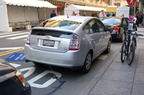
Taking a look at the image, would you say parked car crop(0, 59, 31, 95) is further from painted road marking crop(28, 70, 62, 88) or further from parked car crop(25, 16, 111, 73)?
parked car crop(25, 16, 111, 73)

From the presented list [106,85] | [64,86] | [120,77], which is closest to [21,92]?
[64,86]

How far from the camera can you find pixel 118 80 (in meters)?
4.66

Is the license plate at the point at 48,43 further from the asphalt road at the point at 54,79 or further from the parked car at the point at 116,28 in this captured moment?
the parked car at the point at 116,28

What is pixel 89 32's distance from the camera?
17.6 ft

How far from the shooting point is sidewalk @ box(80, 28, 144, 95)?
399cm

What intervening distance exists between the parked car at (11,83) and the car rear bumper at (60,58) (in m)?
1.95

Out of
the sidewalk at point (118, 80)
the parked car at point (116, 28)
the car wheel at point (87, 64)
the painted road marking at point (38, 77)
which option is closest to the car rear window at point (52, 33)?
the car wheel at point (87, 64)

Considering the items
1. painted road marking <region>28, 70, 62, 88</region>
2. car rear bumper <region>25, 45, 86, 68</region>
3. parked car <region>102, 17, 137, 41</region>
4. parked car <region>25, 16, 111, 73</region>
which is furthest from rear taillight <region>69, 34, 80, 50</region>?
parked car <region>102, 17, 137, 41</region>

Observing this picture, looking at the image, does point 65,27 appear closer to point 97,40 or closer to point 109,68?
point 97,40

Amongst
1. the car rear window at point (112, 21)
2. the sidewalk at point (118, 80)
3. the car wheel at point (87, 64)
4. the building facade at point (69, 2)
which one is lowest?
the sidewalk at point (118, 80)

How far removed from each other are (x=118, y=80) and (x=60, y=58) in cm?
161

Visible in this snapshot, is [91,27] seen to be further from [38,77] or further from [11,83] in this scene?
[11,83]

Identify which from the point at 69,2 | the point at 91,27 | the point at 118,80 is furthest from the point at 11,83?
the point at 69,2

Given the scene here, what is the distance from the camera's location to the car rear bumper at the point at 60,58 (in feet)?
14.7
